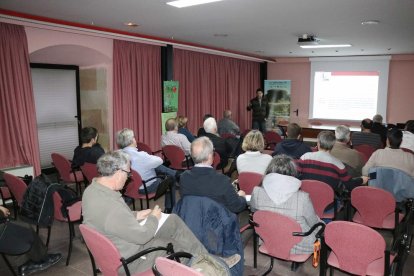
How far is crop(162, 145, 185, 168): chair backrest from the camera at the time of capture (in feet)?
17.6

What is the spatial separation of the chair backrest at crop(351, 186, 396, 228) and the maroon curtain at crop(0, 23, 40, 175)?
15.6 feet

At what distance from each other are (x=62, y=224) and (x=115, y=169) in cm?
240

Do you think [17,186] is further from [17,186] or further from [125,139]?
[125,139]

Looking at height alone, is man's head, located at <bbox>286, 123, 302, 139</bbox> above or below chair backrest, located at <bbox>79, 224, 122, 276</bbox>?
above

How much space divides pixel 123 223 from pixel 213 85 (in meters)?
8.06

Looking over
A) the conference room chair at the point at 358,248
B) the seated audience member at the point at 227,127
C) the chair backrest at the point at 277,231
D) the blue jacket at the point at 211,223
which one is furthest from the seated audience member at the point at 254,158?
the seated audience member at the point at 227,127

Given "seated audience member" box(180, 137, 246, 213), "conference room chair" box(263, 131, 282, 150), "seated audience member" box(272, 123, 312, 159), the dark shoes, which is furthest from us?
"conference room chair" box(263, 131, 282, 150)

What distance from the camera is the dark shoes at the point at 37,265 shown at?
10.3 feet

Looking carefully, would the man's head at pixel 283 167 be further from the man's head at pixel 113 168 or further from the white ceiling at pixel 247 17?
the white ceiling at pixel 247 17

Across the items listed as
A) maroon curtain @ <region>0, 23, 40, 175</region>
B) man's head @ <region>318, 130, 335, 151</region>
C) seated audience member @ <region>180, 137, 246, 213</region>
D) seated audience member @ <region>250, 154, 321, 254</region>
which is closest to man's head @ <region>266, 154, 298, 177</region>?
seated audience member @ <region>250, 154, 321, 254</region>

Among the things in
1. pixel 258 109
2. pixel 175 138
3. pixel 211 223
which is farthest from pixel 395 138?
pixel 258 109

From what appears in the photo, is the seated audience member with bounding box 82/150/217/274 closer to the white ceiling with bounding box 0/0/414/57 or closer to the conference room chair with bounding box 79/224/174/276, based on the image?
the conference room chair with bounding box 79/224/174/276

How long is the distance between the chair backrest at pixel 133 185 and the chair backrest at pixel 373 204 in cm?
226

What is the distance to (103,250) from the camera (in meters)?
2.11
